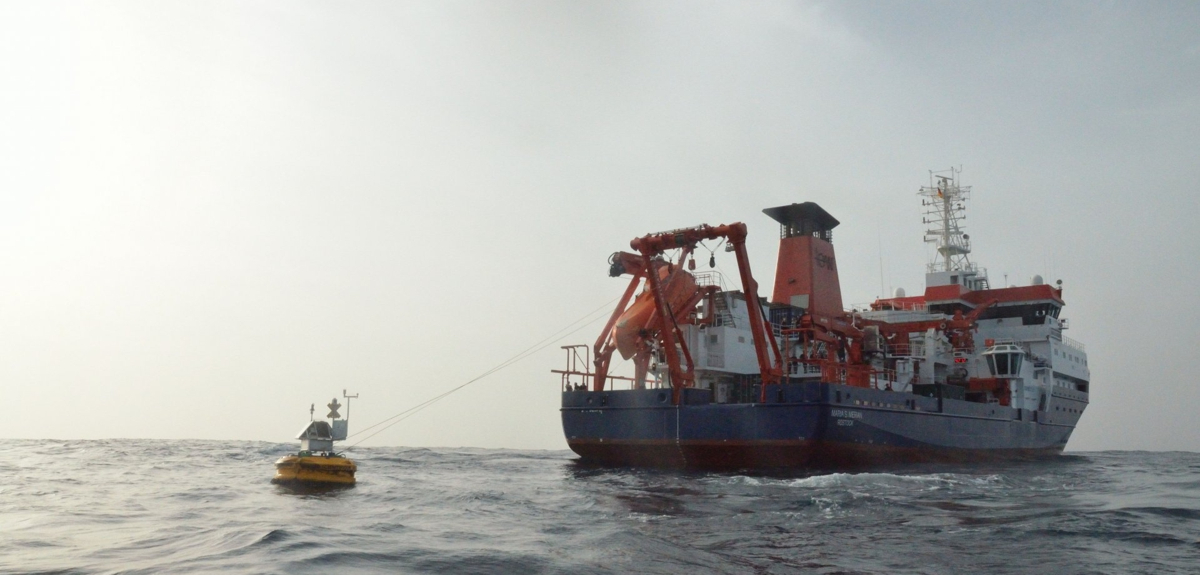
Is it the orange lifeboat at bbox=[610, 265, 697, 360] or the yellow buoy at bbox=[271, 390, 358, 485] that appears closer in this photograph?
the yellow buoy at bbox=[271, 390, 358, 485]

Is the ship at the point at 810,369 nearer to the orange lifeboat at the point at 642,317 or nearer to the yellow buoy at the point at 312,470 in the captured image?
the orange lifeboat at the point at 642,317

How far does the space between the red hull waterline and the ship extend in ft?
0.17

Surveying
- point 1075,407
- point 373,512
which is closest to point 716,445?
point 373,512

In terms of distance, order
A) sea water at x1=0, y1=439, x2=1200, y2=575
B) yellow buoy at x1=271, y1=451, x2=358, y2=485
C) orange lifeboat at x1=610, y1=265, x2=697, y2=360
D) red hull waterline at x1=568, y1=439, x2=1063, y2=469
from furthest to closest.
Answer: orange lifeboat at x1=610, y1=265, x2=697, y2=360, red hull waterline at x1=568, y1=439, x2=1063, y2=469, yellow buoy at x1=271, y1=451, x2=358, y2=485, sea water at x1=0, y1=439, x2=1200, y2=575

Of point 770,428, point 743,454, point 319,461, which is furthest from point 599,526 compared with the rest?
point 770,428

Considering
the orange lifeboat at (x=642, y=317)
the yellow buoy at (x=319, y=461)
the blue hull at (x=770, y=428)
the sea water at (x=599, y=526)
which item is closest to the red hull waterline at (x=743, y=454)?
the blue hull at (x=770, y=428)

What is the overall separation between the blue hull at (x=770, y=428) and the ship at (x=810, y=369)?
5 centimetres

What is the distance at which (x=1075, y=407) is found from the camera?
55.2 m

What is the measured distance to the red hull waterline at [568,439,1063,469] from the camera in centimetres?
3050

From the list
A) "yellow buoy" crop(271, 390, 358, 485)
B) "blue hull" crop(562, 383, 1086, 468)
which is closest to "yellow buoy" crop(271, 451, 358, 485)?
"yellow buoy" crop(271, 390, 358, 485)

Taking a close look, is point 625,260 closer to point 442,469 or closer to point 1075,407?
point 442,469

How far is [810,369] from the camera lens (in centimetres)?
4031

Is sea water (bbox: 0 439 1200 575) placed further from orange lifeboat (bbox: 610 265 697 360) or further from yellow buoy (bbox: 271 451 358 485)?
orange lifeboat (bbox: 610 265 697 360)

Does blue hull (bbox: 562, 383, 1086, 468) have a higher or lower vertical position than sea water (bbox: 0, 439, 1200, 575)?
higher
